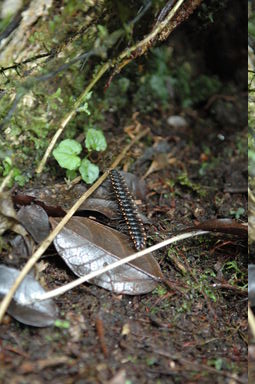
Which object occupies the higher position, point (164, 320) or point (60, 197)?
point (60, 197)

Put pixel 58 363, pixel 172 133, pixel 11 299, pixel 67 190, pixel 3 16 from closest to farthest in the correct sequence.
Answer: pixel 58 363 < pixel 11 299 < pixel 3 16 < pixel 67 190 < pixel 172 133

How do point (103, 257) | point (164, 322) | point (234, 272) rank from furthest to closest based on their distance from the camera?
point (234, 272), point (103, 257), point (164, 322)

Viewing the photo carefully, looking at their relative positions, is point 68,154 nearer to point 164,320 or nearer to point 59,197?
point 59,197

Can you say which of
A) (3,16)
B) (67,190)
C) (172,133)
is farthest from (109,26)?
(172,133)

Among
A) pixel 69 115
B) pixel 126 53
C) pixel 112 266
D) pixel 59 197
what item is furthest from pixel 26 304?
pixel 126 53

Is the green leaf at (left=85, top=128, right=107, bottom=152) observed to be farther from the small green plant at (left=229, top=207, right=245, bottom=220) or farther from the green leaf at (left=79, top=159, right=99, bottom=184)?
the small green plant at (left=229, top=207, right=245, bottom=220)

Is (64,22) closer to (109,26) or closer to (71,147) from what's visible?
(109,26)
